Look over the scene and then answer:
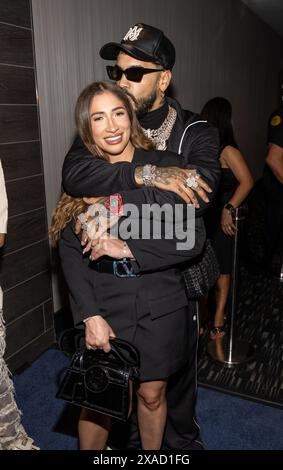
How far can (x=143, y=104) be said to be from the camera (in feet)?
5.98

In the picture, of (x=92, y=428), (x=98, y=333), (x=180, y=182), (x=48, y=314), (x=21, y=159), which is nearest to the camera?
(x=180, y=182)

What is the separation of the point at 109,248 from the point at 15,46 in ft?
5.48

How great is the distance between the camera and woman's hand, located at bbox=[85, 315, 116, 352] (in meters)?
1.66

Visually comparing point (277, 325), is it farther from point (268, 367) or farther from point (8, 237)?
point (8, 237)

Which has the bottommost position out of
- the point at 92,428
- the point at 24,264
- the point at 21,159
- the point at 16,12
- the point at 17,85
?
the point at 92,428

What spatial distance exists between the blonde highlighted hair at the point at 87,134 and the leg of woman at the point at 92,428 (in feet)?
2.53

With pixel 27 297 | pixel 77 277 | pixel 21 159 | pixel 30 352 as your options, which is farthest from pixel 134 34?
pixel 30 352

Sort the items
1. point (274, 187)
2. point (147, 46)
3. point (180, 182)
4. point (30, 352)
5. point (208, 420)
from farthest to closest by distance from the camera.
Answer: point (274, 187) → point (30, 352) → point (208, 420) → point (147, 46) → point (180, 182)

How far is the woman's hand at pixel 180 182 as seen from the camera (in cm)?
155

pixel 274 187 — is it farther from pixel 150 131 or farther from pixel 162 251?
pixel 162 251

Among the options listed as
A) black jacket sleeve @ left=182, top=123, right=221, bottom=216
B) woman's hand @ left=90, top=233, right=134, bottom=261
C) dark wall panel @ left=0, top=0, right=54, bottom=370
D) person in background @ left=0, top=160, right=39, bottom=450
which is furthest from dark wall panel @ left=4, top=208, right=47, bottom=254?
black jacket sleeve @ left=182, top=123, right=221, bottom=216

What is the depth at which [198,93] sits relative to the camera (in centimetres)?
521

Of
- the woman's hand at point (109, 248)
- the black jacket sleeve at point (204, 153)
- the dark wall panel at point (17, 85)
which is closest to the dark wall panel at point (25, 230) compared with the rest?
the dark wall panel at point (17, 85)

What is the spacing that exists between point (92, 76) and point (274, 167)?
5.55 ft
